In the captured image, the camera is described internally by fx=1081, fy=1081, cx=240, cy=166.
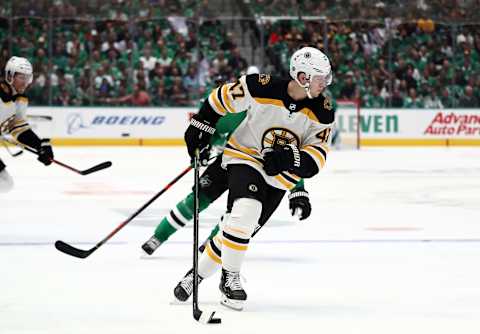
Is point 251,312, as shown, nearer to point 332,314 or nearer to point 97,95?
point 332,314

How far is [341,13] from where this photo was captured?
1827cm

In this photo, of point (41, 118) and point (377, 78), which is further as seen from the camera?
point (377, 78)

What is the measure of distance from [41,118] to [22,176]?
5208 mm

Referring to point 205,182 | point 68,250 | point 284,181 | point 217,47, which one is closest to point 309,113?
point 284,181

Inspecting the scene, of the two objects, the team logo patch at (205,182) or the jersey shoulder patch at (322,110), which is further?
the team logo patch at (205,182)

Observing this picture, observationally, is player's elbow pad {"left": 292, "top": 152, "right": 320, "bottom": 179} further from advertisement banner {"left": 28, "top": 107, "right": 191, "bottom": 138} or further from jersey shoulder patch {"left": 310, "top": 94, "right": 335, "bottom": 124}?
advertisement banner {"left": 28, "top": 107, "right": 191, "bottom": 138}

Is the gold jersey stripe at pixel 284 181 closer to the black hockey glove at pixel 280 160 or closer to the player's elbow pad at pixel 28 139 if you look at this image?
the black hockey glove at pixel 280 160

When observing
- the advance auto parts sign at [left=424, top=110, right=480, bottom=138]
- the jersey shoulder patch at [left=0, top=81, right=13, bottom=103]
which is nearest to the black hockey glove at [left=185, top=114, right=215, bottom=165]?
the jersey shoulder patch at [left=0, top=81, right=13, bottom=103]

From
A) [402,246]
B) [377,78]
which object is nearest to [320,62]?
[402,246]

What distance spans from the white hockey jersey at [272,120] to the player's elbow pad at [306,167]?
0.07 ft

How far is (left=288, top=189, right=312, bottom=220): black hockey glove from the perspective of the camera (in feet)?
14.4

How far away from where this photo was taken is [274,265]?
17.9 ft

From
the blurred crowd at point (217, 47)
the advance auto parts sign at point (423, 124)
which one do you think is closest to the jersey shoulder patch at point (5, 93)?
the blurred crowd at point (217, 47)

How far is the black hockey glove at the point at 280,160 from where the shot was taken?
4145 millimetres
